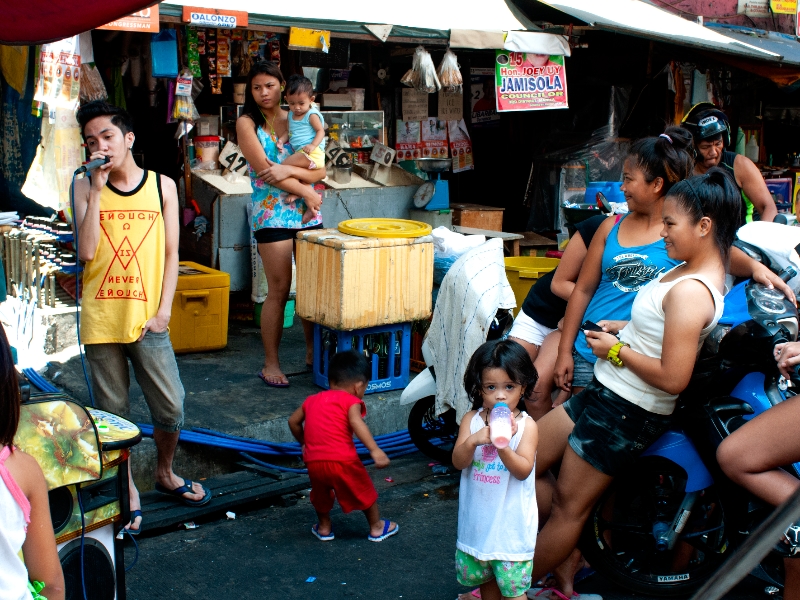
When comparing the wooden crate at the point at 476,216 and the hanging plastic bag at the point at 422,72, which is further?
the wooden crate at the point at 476,216

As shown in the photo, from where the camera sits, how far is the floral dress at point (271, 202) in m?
5.98

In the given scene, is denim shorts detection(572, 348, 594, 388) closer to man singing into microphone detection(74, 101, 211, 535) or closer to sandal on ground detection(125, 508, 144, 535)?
man singing into microphone detection(74, 101, 211, 535)

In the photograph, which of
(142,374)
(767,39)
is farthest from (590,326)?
(767,39)

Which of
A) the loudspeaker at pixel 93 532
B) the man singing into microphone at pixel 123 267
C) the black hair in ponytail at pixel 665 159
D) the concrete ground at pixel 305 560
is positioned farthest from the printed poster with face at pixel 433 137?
the loudspeaker at pixel 93 532

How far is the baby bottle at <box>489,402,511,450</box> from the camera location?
125 inches

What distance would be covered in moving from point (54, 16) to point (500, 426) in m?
2.18

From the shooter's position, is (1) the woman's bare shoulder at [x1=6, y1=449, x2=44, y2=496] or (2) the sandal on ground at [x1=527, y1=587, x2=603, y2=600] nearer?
(1) the woman's bare shoulder at [x1=6, y1=449, x2=44, y2=496]

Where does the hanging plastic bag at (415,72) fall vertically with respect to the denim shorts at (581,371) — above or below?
above

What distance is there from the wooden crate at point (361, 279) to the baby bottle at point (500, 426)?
260cm

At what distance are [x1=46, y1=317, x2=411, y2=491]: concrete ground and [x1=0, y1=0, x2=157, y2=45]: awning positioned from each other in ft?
7.57

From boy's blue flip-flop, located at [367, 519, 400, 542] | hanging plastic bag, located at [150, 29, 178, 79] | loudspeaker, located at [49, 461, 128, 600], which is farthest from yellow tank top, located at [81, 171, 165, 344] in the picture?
hanging plastic bag, located at [150, 29, 178, 79]

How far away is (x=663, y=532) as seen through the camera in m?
3.82

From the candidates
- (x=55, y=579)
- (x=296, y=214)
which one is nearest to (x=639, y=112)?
(x=296, y=214)

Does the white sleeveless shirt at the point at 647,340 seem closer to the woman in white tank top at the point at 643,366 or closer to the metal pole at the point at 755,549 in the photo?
the woman in white tank top at the point at 643,366
